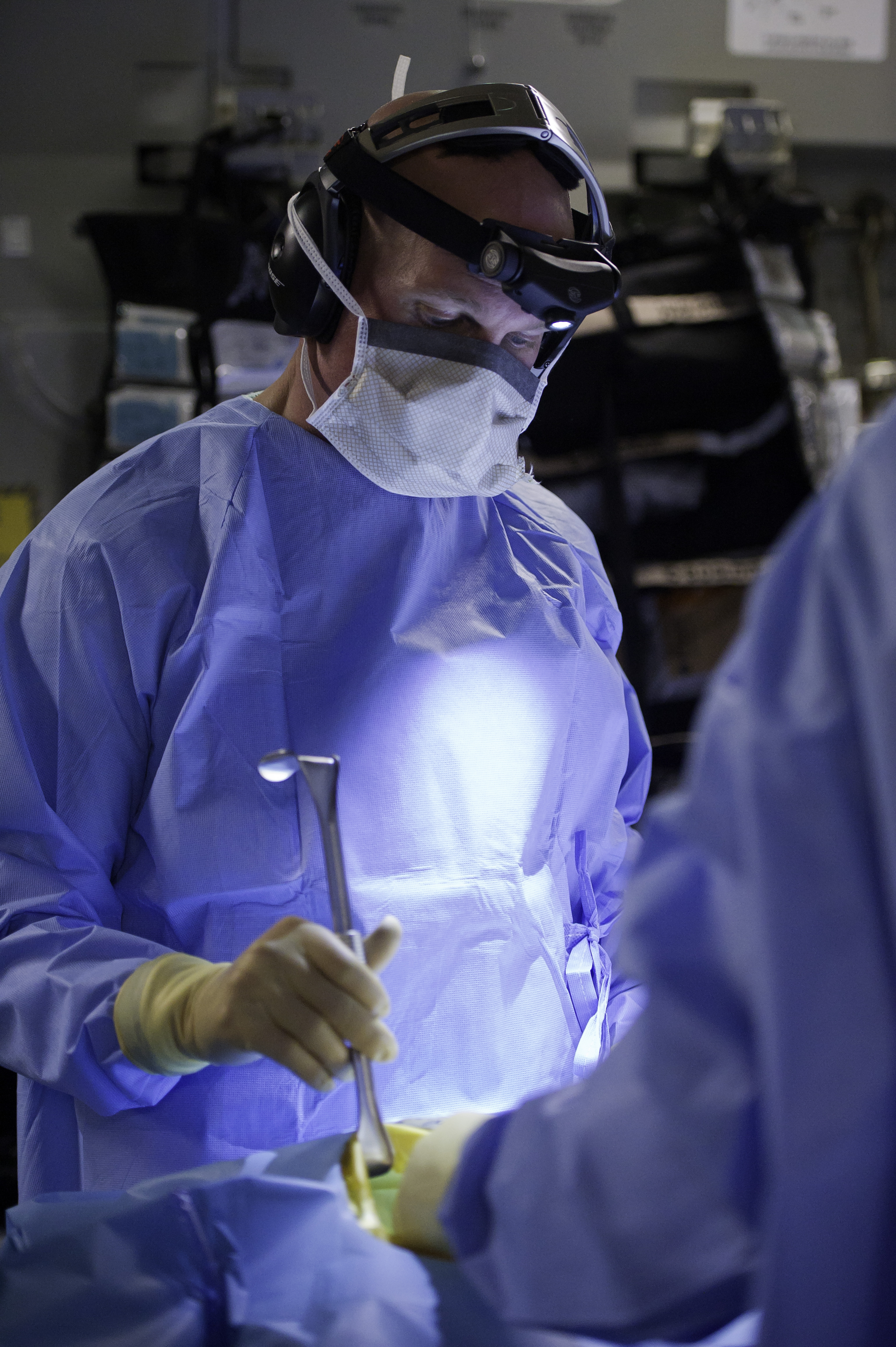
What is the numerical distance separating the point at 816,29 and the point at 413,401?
229cm

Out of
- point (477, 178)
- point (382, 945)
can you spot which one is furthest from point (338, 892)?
point (477, 178)

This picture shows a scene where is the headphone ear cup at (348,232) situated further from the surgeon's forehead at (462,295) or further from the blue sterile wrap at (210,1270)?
the blue sterile wrap at (210,1270)

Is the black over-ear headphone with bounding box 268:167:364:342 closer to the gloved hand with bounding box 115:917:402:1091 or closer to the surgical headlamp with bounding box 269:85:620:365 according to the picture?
the surgical headlamp with bounding box 269:85:620:365

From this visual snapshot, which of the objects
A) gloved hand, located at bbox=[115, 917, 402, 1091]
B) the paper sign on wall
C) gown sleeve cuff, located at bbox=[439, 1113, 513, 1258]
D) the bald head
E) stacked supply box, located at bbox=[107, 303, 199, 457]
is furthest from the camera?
the paper sign on wall

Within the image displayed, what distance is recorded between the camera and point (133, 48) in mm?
2531

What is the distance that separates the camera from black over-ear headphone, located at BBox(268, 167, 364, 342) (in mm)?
1105

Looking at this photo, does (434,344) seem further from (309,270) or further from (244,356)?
(244,356)

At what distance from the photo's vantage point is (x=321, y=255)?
1110 mm

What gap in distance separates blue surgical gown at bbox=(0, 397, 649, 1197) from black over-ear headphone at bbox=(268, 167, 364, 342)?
0.35ft

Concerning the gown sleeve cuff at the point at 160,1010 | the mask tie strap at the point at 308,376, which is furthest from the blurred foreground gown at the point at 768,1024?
the mask tie strap at the point at 308,376

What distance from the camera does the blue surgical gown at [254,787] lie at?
0.98 meters

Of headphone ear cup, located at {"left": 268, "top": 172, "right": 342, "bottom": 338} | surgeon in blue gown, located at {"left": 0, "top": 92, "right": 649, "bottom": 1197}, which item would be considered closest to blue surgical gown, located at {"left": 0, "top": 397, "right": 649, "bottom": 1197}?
surgeon in blue gown, located at {"left": 0, "top": 92, "right": 649, "bottom": 1197}

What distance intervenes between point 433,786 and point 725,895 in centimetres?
65

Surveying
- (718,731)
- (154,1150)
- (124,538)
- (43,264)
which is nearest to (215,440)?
(124,538)
